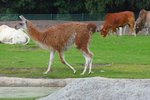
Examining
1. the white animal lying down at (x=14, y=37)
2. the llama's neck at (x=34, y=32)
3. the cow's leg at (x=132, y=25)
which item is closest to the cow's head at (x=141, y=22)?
the cow's leg at (x=132, y=25)

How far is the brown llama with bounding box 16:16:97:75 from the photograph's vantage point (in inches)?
721

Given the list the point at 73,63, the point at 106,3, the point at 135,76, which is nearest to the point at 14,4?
the point at 106,3

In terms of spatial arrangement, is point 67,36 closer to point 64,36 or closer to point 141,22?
point 64,36

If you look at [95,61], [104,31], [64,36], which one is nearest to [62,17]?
[104,31]

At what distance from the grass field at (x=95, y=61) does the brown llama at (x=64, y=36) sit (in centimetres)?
67

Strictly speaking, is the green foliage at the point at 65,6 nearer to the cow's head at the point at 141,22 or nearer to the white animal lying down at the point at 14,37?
the cow's head at the point at 141,22

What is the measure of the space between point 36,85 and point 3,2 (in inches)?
1491

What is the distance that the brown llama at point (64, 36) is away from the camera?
60.1 ft

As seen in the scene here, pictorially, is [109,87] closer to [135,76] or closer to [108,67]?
[135,76]

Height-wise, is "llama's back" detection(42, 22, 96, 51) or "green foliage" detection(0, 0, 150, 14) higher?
"llama's back" detection(42, 22, 96, 51)

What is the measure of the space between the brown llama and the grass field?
2.21 ft

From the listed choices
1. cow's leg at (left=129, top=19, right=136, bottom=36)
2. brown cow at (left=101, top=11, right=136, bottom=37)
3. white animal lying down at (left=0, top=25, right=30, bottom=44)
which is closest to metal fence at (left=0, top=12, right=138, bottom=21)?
cow's leg at (left=129, top=19, right=136, bottom=36)

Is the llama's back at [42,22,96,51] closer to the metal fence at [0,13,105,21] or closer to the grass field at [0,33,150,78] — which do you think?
the grass field at [0,33,150,78]

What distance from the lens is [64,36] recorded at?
18.3m
